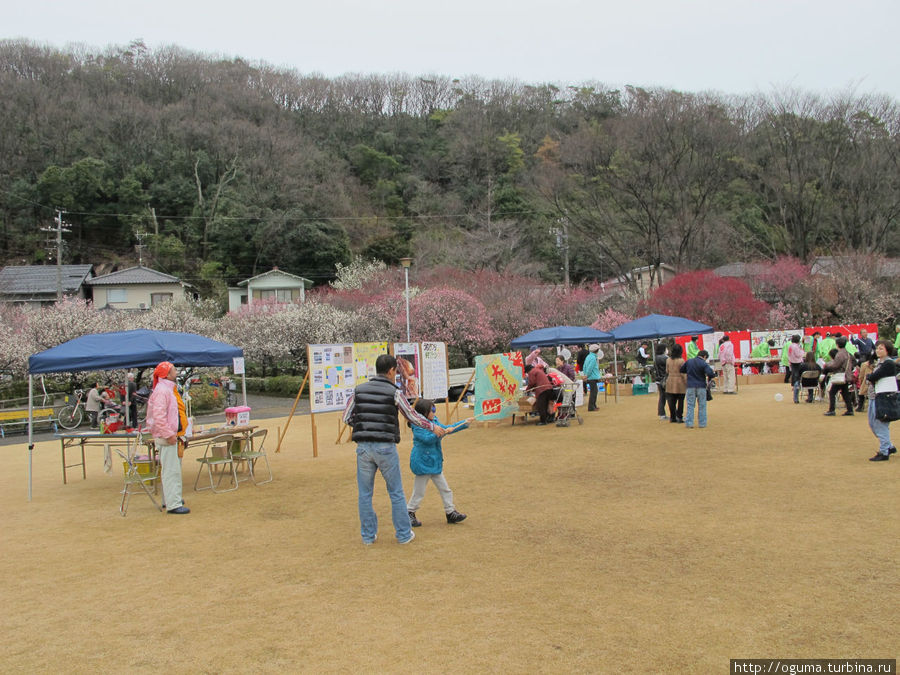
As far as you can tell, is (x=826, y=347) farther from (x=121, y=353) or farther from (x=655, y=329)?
(x=121, y=353)

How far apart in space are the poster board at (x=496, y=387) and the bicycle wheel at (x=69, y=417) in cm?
1254

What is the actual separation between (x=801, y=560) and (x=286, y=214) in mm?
49569

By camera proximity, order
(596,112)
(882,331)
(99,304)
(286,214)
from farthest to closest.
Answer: (596,112), (286,214), (99,304), (882,331)

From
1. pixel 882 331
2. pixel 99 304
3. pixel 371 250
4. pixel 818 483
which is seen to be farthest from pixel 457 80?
pixel 818 483

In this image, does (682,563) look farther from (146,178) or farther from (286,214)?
(146,178)

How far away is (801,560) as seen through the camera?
17.0 ft

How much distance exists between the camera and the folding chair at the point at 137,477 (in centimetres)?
798

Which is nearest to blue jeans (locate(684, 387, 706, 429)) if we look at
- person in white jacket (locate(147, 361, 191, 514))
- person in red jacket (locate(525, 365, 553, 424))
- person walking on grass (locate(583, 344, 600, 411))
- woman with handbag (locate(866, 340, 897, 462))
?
person in red jacket (locate(525, 365, 553, 424))

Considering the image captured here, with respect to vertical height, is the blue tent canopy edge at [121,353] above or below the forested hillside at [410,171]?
below

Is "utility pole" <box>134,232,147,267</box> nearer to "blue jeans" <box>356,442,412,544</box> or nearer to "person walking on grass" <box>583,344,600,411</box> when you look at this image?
"person walking on grass" <box>583,344,600,411</box>

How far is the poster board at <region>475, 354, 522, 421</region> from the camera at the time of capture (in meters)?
13.7

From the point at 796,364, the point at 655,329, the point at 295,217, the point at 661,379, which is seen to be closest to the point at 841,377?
the point at 661,379

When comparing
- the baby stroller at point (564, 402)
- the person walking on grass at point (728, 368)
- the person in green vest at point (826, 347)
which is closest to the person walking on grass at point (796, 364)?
the person in green vest at point (826, 347)

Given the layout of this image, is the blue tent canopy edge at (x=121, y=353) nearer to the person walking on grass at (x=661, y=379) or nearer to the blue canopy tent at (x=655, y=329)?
the person walking on grass at (x=661, y=379)
